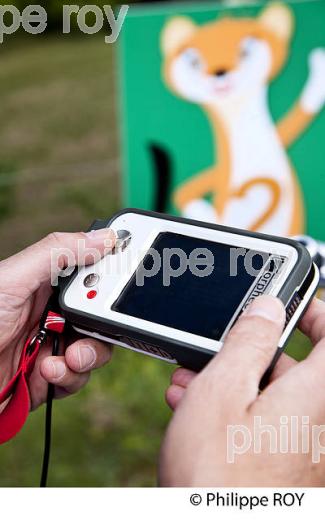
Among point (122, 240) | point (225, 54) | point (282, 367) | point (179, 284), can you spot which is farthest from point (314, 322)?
point (225, 54)

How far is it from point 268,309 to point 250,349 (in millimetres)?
72

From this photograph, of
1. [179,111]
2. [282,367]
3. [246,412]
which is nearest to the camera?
[246,412]

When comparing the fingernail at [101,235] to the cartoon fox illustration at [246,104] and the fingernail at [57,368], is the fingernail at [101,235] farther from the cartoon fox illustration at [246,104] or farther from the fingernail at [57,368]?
the cartoon fox illustration at [246,104]

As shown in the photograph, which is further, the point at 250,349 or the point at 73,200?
the point at 73,200

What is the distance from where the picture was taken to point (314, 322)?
1058mm

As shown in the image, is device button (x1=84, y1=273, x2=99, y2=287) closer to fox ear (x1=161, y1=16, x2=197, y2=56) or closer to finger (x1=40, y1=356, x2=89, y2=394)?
finger (x1=40, y1=356, x2=89, y2=394)

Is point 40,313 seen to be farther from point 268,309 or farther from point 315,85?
point 315,85

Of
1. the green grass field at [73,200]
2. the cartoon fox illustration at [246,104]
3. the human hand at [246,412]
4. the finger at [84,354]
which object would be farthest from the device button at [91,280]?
the cartoon fox illustration at [246,104]

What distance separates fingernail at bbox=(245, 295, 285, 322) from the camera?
90cm

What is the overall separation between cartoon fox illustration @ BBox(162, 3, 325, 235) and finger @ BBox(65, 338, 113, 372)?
1.63 m

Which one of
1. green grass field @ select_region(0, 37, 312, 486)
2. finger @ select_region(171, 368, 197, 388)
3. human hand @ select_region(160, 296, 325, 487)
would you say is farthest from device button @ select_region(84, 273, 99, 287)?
green grass field @ select_region(0, 37, 312, 486)

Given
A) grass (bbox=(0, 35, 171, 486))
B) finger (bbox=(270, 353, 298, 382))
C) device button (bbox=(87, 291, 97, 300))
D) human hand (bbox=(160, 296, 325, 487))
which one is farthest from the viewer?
grass (bbox=(0, 35, 171, 486))

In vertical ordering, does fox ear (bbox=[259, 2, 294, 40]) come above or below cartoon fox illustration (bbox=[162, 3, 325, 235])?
above

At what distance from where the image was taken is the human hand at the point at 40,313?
115 cm
